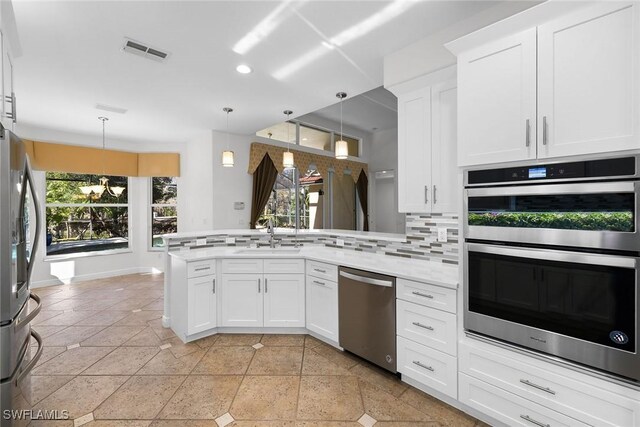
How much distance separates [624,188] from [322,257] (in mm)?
2171

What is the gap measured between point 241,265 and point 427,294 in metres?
1.93

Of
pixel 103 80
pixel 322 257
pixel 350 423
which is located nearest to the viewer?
pixel 350 423

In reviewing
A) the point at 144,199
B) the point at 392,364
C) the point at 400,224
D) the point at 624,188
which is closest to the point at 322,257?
the point at 392,364

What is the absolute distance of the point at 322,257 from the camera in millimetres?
2877

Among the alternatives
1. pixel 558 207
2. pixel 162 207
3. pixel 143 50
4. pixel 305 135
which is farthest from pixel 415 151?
pixel 162 207

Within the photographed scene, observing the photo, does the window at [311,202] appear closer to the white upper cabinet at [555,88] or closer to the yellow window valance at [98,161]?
the yellow window valance at [98,161]

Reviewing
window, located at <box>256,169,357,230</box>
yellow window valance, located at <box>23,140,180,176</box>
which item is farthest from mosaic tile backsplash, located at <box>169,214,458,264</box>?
yellow window valance, located at <box>23,140,180,176</box>

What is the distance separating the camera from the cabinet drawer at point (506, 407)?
1.54 m

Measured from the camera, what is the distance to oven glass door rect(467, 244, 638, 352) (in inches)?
52.9

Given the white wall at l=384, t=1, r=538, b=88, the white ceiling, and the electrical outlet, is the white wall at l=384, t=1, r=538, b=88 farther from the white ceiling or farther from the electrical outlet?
the electrical outlet

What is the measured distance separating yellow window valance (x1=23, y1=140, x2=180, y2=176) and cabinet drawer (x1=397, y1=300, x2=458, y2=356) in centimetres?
558

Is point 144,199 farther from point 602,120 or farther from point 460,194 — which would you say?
point 602,120

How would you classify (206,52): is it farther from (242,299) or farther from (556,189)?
(556,189)

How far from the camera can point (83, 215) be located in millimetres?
5633
